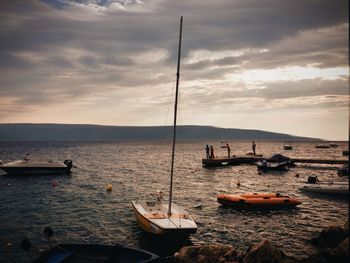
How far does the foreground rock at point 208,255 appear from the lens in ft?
51.2

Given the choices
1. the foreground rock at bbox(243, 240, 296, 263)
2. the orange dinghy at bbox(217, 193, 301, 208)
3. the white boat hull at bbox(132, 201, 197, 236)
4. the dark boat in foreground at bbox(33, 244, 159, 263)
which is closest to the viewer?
the foreground rock at bbox(243, 240, 296, 263)

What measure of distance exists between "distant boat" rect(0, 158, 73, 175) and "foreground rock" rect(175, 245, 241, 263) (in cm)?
4865

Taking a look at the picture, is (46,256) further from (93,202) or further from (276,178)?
(276,178)

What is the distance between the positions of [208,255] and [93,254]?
6.46 meters

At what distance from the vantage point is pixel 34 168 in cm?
5653

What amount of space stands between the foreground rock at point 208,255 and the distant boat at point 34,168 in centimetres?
4865

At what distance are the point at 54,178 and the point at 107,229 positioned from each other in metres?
33.8

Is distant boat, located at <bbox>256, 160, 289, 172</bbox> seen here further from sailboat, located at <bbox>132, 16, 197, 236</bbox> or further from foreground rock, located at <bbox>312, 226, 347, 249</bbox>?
sailboat, located at <bbox>132, 16, 197, 236</bbox>

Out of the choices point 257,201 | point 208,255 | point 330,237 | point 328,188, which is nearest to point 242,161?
point 328,188

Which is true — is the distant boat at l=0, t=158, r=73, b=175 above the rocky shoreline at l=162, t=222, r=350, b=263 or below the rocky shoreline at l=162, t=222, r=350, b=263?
below

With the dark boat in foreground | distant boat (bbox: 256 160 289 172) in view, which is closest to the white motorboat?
distant boat (bbox: 256 160 289 172)

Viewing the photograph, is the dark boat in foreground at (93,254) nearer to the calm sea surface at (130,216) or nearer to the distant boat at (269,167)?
the calm sea surface at (130,216)

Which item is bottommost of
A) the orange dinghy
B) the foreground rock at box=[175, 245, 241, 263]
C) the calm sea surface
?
the calm sea surface

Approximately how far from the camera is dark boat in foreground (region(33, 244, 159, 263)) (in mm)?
15352
